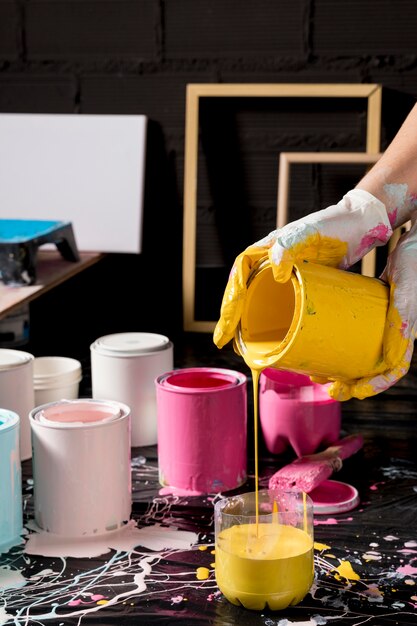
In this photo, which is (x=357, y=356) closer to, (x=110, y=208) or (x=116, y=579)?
(x=116, y=579)

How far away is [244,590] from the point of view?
4.83 feet

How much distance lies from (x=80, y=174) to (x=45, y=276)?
621 mm

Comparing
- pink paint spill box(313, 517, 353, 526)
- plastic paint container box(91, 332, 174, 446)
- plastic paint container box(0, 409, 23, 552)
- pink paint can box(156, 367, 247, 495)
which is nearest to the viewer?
plastic paint container box(0, 409, 23, 552)

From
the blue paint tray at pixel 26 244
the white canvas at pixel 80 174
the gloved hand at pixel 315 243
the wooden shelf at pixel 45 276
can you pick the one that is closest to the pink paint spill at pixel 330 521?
the gloved hand at pixel 315 243

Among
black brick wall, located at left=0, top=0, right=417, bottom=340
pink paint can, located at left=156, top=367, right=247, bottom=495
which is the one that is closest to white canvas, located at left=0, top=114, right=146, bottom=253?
black brick wall, located at left=0, top=0, right=417, bottom=340

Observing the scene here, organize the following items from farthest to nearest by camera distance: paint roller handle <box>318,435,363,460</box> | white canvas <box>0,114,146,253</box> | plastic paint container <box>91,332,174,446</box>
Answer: white canvas <box>0,114,146,253</box>, plastic paint container <box>91,332,174,446</box>, paint roller handle <box>318,435,363,460</box>

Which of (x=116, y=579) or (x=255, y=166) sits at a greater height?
(x=255, y=166)


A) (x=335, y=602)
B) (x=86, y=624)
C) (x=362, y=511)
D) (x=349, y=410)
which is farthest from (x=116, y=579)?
(x=349, y=410)

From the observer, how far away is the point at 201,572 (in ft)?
5.29

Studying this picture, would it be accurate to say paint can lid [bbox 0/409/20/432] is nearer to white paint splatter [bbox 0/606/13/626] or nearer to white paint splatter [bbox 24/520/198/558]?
white paint splatter [bbox 24/520/198/558]

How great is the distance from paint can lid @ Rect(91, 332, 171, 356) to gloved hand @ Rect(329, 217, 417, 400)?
67 centimetres

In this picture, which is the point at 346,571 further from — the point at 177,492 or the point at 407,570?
the point at 177,492

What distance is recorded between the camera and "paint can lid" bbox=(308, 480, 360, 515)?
185 cm

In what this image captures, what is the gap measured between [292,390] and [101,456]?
53 centimetres
